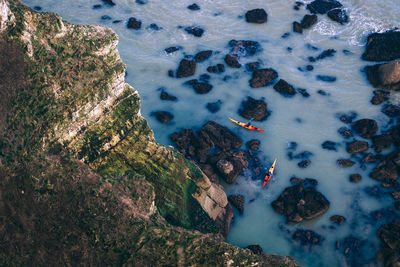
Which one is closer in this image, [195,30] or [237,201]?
[237,201]

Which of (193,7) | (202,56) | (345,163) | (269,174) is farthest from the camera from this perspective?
(193,7)

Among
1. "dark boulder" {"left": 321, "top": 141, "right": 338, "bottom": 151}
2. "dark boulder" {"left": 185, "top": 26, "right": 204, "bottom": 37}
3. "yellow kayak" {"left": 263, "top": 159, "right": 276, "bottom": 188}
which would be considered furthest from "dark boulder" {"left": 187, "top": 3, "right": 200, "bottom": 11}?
"yellow kayak" {"left": 263, "top": 159, "right": 276, "bottom": 188}

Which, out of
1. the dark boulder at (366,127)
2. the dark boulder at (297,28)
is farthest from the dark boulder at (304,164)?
the dark boulder at (297,28)

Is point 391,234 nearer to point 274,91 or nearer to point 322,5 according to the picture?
point 274,91

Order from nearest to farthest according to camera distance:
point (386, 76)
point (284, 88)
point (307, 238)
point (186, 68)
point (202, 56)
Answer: point (307, 238), point (386, 76), point (284, 88), point (186, 68), point (202, 56)

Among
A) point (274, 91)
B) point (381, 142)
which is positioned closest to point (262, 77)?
Answer: point (274, 91)

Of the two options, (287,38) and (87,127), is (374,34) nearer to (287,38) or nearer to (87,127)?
(287,38)

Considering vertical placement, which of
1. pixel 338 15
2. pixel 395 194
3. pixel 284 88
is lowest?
pixel 395 194
